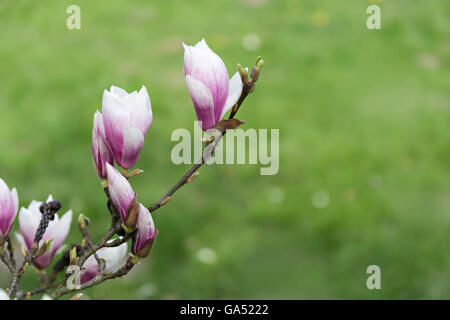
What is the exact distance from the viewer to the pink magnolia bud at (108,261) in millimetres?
924

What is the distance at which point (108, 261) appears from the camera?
0.92 meters

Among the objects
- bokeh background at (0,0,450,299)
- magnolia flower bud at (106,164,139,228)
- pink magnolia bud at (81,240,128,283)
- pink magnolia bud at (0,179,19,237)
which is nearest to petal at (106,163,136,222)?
magnolia flower bud at (106,164,139,228)

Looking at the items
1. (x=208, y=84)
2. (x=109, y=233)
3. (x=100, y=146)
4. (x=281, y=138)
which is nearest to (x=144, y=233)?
(x=109, y=233)

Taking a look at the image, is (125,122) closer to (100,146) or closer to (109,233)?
(100,146)

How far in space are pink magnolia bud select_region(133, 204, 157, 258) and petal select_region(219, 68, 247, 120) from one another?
0.69 ft

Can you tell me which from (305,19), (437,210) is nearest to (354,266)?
(437,210)

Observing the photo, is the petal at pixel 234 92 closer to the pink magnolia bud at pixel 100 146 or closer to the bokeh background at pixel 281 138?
the pink magnolia bud at pixel 100 146

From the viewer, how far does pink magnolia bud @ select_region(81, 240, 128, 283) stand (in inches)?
36.4

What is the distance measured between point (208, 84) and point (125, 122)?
15 cm

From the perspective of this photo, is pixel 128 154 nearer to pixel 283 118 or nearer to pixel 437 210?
pixel 437 210

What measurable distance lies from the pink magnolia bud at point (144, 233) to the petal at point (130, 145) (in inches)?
3.3

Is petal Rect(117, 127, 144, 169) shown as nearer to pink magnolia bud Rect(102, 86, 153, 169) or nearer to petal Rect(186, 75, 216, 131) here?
pink magnolia bud Rect(102, 86, 153, 169)

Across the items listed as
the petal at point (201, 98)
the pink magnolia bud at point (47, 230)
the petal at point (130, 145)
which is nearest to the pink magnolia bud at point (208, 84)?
the petal at point (201, 98)

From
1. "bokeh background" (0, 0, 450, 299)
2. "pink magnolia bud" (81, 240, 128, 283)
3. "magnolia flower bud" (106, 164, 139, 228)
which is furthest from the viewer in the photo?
"bokeh background" (0, 0, 450, 299)
